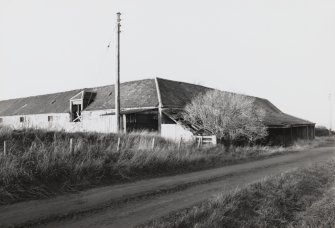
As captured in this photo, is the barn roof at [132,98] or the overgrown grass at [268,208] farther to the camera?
the barn roof at [132,98]

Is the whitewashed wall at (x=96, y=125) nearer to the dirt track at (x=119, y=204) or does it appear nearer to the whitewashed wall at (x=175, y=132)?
the whitewashed wall at (x=175, y=132)

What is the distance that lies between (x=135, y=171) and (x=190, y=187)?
8.12ft

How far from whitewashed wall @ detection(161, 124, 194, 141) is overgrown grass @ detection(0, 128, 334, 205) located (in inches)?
208

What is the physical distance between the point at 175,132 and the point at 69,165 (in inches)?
509

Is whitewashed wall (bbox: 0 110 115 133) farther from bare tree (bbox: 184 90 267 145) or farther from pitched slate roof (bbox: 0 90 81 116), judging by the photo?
bare tree (bbox: 184 90 267 145)

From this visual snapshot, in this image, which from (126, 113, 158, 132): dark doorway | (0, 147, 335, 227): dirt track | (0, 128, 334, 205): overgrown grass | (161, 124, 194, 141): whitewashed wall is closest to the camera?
(0, 147, 335, 227): dirt track

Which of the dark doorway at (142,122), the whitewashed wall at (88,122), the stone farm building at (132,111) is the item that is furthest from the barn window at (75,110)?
the dark doorway at (142,122)

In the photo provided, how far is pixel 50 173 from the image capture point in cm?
824

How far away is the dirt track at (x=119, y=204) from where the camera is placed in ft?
18.4

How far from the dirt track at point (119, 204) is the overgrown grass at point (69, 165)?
2.17ft

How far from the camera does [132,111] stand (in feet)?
74.1

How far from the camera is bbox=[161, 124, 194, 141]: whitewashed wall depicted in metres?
19.6

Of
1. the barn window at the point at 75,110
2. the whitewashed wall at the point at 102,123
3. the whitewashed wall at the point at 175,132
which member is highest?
the barn window at the point at 75,110

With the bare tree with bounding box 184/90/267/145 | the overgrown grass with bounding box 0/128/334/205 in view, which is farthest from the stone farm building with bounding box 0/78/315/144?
the overgrown grass with bounding box 0/128/334/205
